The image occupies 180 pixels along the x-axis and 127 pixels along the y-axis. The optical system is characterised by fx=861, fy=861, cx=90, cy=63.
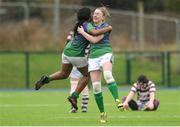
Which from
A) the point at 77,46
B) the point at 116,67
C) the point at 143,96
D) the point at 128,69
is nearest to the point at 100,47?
the point at 77,46

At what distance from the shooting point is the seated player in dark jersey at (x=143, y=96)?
2023 cm

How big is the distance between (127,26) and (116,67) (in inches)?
291

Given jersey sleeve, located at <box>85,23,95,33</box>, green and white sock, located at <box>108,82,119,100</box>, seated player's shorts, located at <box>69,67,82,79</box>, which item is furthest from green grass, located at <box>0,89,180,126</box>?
jersey sleeve, located at <box>85,23,95,33</box>

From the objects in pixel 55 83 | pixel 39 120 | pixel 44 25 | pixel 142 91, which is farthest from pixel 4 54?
pixel 39 120

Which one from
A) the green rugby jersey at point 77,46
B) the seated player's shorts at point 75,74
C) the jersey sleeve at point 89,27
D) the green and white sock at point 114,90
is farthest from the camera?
the seated player's shorts at point 75,74

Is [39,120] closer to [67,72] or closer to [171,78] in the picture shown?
[67,72]

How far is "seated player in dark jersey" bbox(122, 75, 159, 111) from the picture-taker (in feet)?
66.4

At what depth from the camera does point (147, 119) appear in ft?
54.5

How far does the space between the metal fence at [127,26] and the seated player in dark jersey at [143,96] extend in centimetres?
2073

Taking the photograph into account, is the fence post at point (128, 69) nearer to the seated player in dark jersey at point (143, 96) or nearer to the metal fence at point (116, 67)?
the metal fence at point (116, 67)

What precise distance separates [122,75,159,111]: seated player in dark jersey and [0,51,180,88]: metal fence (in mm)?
16474

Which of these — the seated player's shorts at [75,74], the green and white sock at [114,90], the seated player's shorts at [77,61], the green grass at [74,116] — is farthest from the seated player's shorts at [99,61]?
the seated player's shorts at [75,74]

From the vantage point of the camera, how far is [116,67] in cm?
3891

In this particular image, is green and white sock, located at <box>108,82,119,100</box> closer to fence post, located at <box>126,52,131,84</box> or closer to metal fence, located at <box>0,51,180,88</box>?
metal fence, located at <box>0,51,180,88</box>
